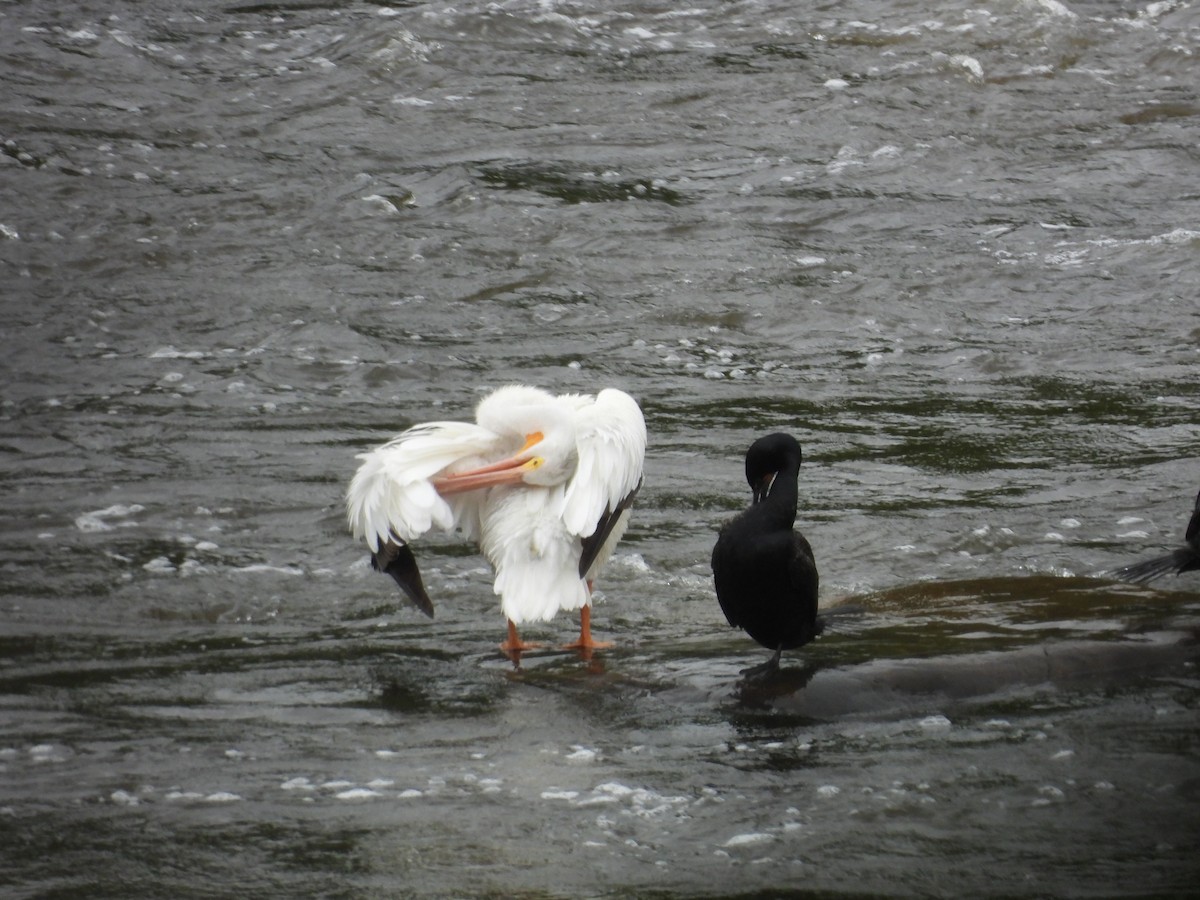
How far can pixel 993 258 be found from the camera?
987 cm

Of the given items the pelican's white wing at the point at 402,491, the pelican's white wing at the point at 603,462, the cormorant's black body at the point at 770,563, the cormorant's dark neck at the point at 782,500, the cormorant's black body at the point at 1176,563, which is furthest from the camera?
the cormorant's black body at the point at 1176,563

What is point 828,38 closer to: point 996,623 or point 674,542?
point 674,542

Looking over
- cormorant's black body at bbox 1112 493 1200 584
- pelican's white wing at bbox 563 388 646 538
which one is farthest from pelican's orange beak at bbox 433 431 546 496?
cormorant's black body at bbox 1112 493 1200 584

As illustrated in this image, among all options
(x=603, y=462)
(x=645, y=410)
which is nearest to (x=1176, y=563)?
(x=603, y=462)

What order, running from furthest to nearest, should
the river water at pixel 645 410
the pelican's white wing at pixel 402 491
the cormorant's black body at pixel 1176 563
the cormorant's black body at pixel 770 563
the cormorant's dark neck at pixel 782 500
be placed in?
the cormorant's black body at pixel 1176 563 → the pelican's white wing at pixel 402 491 → the cormorant's dark neck at pixel 782 500 → the cormorant's black body at pixel 770 563 → the river water at pixel 645 410

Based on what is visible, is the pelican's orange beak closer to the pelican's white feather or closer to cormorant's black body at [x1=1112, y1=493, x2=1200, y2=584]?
the pelican's white feather

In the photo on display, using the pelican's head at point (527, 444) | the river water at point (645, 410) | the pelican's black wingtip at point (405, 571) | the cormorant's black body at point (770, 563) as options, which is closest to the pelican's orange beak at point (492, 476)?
the pelican's head at point (527, 444)

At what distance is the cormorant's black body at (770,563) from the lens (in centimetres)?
450

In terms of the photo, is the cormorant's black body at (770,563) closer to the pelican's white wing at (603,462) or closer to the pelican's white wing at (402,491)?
the pelican's white wing at (603,462)

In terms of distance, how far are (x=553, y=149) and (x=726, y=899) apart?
29.0 feet

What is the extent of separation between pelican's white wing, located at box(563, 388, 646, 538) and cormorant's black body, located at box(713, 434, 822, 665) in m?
0.59

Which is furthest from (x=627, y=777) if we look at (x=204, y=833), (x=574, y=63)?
(x=574, y=63)

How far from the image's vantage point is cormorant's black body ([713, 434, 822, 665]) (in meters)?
4.50

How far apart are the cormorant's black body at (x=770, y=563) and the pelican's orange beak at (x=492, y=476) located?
0.87 m
